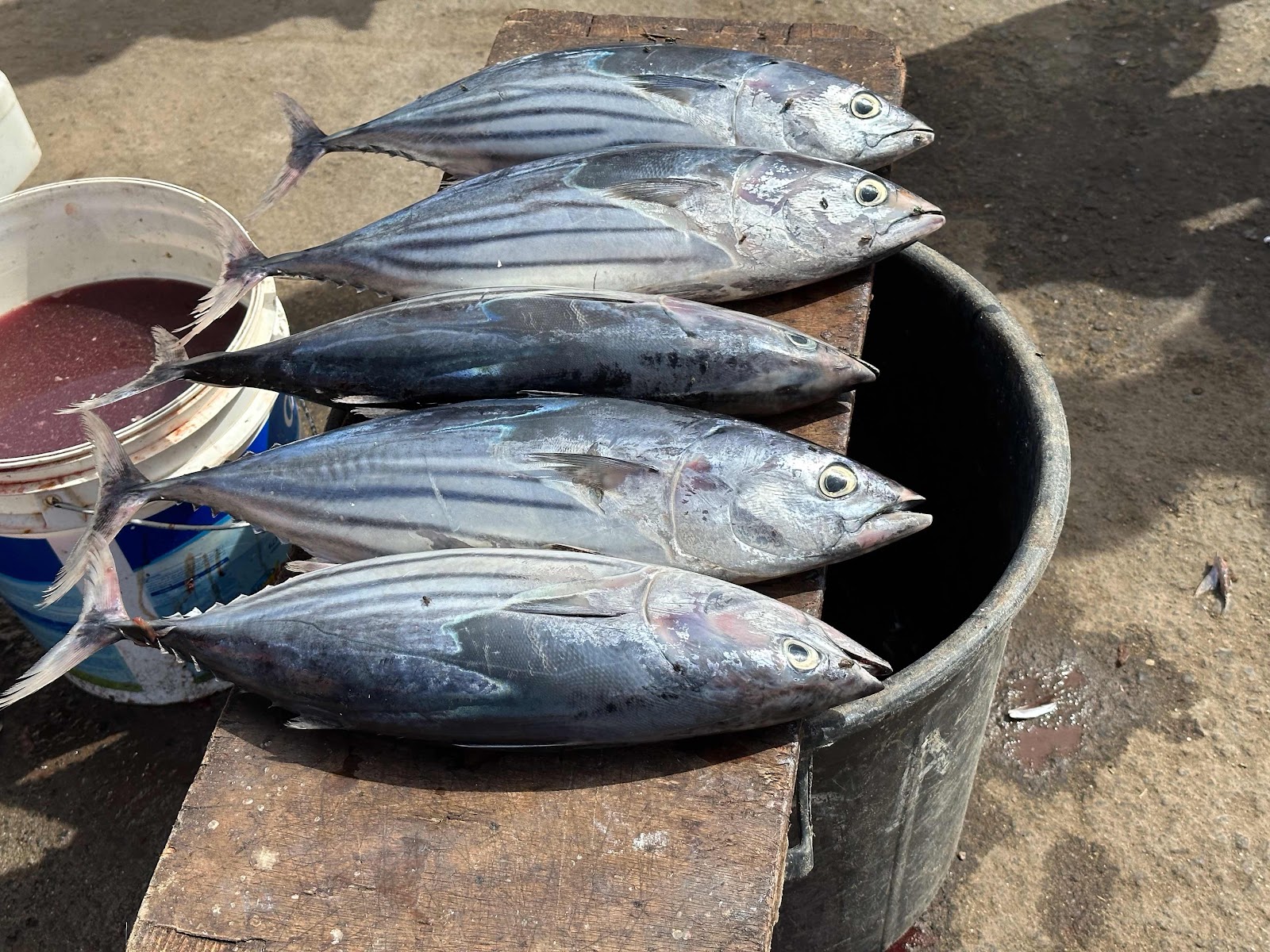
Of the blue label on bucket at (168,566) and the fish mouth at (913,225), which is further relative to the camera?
the blue label on bucket at (168,566)

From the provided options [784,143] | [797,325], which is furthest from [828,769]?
[784,143]

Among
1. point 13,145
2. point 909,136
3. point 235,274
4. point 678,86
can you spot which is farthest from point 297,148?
point 13,145

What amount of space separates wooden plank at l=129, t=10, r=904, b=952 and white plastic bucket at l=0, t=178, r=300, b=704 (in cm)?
111

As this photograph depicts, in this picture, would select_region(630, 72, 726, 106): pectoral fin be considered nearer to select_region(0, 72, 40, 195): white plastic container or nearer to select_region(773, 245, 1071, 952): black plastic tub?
select_region(773, 245, 1071, 952): black plastic tub

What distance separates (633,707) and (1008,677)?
2.06 m

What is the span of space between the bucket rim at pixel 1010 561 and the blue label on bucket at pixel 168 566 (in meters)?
1.80

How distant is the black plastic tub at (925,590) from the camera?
1937 millimetres

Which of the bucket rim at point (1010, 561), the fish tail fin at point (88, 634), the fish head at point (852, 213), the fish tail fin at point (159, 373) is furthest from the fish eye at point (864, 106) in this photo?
the fish tail fin at point (88, 634)

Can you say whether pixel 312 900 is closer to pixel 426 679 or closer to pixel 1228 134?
pixel 426 679

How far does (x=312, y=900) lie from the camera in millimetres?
1542

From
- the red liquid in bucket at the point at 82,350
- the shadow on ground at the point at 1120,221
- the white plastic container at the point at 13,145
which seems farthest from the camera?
the white plastic container at the point at 13,145

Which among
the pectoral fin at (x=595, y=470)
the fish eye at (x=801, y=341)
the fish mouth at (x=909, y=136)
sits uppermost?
the fish mouth at (x=909, y=136)

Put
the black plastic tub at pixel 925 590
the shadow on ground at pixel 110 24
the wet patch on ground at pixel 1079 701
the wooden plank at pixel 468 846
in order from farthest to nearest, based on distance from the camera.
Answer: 1. the shadow on ground at pixel 110 24
2. the wet patch on ground at pixel 1079 701
3. the black plastic tub at pixel 925 590
4. the wooden plank at pixel 468 846

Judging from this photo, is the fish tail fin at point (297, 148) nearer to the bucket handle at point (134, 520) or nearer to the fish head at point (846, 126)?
the bucket handle at point (134, 520)
